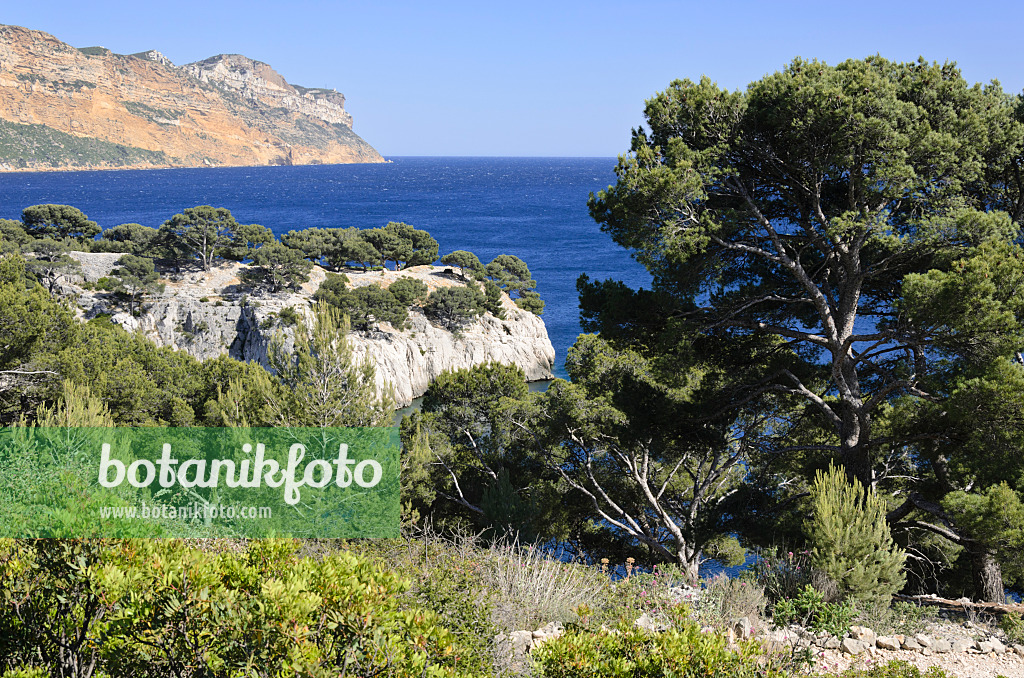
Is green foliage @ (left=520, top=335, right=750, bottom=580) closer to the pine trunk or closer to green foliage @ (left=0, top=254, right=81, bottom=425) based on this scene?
the pine trunk

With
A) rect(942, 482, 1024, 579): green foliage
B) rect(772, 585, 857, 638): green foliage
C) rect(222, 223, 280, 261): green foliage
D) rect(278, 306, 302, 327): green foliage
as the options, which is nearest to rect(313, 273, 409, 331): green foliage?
rect(278, 306, 302, 327): green foliage

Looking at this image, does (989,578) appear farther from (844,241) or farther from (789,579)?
(844,241)

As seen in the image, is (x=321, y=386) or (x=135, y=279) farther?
(x=135, y=279)

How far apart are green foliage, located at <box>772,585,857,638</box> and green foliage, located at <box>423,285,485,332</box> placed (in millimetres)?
30767

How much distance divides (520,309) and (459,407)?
2638cm

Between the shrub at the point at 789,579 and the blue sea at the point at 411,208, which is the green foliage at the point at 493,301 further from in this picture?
the shrub at the point at 789,579

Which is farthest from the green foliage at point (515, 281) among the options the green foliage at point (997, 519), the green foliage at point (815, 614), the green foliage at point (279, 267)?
the green foliage at point (815, 614)

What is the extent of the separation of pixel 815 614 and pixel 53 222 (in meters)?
48.4

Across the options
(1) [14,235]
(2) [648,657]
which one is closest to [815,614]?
(2) [648,657]

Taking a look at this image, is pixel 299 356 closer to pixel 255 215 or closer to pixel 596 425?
pixel 596 425

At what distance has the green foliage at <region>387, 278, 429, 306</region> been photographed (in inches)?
1367

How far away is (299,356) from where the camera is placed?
1001cm

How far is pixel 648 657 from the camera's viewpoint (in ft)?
11.3

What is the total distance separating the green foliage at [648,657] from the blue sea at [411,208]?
33.3m
